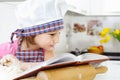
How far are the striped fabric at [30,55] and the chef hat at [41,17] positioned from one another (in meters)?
0.11

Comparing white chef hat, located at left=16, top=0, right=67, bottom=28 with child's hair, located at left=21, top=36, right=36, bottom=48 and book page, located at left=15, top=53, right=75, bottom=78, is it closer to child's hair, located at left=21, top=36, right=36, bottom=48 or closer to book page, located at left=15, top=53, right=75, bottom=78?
child's hair, located at left=21, top=36, right=36, bottom=48

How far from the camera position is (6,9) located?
161 cm

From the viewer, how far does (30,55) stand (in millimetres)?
960

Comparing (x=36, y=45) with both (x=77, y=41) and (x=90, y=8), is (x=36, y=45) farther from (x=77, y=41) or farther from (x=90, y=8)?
(x=77, y=41)

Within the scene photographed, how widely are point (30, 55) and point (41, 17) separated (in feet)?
0.62

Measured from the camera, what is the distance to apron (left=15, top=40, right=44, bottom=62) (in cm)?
95

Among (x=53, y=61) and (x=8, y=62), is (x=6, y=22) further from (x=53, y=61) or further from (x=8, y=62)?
(x=53, y=61)

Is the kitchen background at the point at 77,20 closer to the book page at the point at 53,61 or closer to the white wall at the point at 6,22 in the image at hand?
the white wall at the point at 6,22

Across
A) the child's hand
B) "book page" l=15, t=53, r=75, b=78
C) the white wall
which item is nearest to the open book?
"book page" l=15, t=53, r=75, b=78

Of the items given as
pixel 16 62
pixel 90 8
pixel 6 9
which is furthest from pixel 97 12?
pixel 16 62

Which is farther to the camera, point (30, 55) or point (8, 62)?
point (30, 55)

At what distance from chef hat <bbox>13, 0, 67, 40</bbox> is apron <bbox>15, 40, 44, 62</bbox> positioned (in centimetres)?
11

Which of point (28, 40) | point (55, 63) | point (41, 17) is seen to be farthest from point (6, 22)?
point (55, 63)

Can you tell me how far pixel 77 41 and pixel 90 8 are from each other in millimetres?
487
